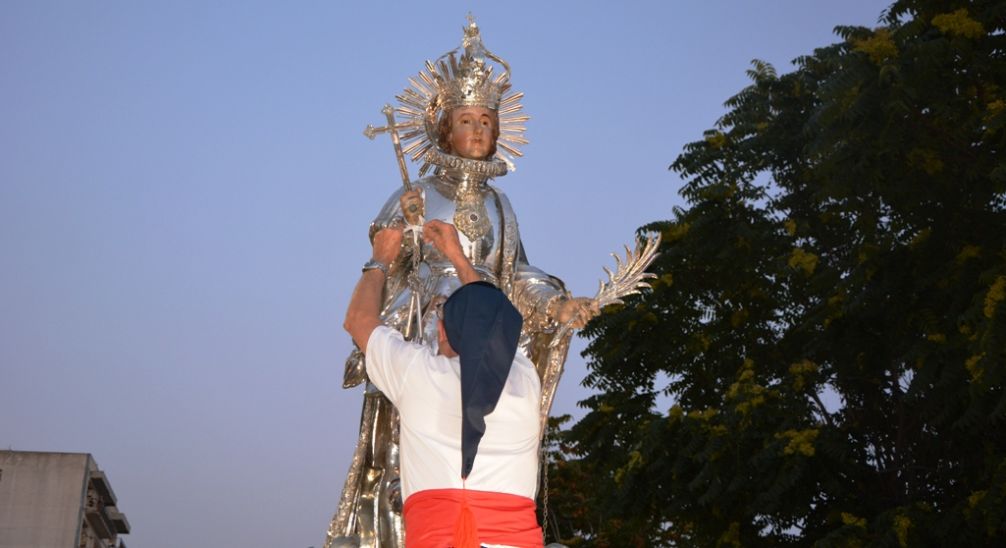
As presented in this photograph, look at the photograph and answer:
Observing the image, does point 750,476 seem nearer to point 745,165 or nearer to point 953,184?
point 953,184

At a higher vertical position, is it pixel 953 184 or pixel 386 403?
pixel 953 184

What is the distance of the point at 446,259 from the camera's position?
7.86 meters

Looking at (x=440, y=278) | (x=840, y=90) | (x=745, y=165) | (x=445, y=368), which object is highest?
(x=745, y=165)

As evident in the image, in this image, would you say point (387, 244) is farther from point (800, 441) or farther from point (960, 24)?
point (800, 441)

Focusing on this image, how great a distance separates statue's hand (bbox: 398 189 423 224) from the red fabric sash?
9.65ft

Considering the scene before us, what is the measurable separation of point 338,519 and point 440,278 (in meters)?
1.48

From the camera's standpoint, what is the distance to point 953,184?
14.3 meters

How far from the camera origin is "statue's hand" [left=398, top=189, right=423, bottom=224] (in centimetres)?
755

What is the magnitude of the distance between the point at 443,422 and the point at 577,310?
274cm

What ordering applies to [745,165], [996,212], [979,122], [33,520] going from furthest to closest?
[33,520] < [745,165] < [996,212] < [979,122]

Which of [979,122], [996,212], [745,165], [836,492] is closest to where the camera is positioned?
[979,122]

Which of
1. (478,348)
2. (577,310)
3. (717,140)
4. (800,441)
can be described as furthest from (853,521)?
(478,348)

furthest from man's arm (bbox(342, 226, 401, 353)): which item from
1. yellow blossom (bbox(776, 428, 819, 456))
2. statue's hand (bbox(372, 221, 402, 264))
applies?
yellow blossom (bbox(776, 428, 819, 456))

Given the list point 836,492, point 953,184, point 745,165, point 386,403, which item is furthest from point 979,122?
point 386,403
